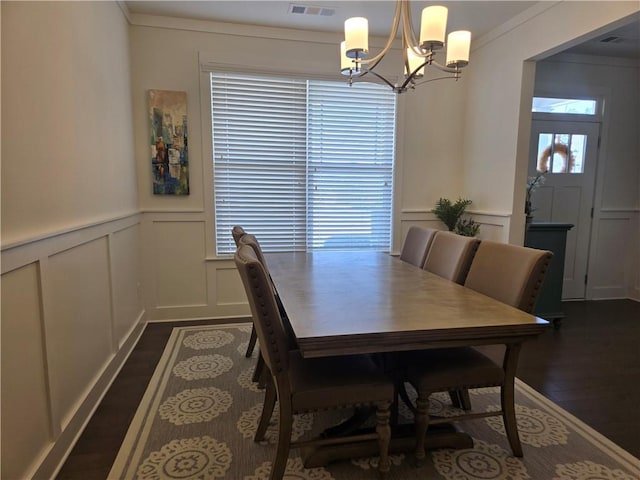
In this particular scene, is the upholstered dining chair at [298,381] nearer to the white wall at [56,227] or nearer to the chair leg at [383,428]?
the chair leg at [383,428]

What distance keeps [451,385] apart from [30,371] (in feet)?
5.63

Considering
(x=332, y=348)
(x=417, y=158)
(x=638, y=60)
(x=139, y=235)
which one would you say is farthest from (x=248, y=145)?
(x=638, y=60)

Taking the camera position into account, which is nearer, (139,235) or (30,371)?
(30,371)

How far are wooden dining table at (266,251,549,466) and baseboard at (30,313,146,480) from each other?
1099 mm

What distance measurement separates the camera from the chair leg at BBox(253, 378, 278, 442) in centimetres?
178

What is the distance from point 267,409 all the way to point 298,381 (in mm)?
403

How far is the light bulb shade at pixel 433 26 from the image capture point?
70.4 inches

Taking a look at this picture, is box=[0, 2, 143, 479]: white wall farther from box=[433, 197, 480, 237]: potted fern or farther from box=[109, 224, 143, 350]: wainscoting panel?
box=[433, 197, 480, 237]: potted fern

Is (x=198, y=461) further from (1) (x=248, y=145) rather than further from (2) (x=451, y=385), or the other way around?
(1) (x=248, y=145)

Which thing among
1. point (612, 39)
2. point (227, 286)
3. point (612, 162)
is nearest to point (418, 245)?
point (227, 286)

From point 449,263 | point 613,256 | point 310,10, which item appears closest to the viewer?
point 449,263

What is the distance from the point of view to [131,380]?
2490 mm

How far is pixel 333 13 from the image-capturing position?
10.6 feet

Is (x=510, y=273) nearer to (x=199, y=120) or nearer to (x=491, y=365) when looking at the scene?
(x=491, y=365)
